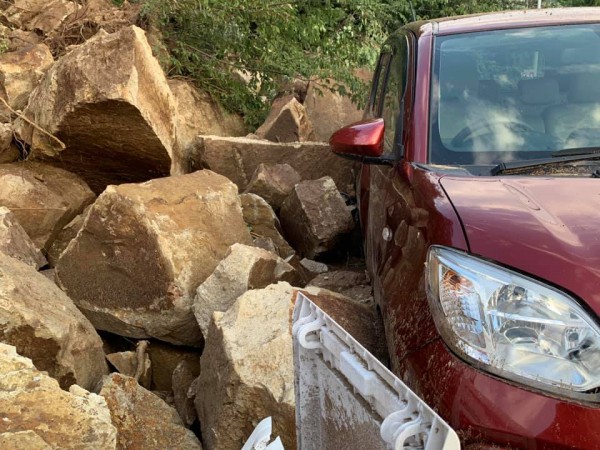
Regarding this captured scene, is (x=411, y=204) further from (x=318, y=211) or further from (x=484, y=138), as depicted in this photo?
(x=318, y=211)

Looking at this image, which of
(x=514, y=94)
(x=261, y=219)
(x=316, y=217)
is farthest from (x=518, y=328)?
(x=261, y=219)

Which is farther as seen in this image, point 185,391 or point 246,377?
point 185,391

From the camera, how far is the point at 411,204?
2639mm

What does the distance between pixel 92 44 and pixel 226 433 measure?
332 cm

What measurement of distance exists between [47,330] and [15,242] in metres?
1.44

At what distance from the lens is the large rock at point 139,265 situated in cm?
430

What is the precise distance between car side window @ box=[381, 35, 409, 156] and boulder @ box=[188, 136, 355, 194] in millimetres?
2062

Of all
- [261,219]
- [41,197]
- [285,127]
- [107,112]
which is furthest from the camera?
[285,127]

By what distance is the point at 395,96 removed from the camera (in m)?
3.71

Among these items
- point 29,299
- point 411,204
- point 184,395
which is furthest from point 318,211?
point 411,204

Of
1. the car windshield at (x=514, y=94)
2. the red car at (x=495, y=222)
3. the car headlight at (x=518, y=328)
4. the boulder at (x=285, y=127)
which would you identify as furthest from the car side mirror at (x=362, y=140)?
the boulder at (x=285, y=127)

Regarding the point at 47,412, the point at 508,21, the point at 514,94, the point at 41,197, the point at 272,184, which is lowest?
the point at 272,184

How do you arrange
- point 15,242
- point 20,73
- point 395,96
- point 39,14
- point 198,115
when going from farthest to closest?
1. point 39,14
2. point 198,115
3. point 20,73
4. point 15,242
5. point 395,96

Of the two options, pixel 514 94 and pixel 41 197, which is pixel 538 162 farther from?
pixel 41 197
